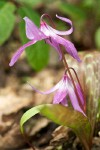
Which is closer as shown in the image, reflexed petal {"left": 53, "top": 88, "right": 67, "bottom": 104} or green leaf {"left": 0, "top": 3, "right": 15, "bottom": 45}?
reflexed petal {"left": 53, "top": 88, "right": 67, "bottom": 104}

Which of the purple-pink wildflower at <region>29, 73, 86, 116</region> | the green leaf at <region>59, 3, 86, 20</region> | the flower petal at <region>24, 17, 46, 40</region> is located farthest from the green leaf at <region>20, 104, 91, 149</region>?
the green leaf at <region>59, 3, 86, 20</region>

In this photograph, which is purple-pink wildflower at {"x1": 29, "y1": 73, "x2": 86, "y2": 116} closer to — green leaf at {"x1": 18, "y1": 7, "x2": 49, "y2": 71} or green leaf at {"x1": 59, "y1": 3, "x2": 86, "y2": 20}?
green leaf at {"x1": 18, "y1": 7, "x2": 49, "y2": 71}

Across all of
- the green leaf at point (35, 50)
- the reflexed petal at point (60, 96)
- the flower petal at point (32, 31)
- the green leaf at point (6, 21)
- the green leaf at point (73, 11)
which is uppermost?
the flower petal at point (32, 31)

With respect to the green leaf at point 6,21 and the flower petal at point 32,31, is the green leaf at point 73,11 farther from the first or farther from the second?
the flower petal at point 32,31

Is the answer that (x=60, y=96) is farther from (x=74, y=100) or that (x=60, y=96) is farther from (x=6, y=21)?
(x=6, y=21)

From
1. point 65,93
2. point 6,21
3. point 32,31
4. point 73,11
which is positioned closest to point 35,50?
point 6,21

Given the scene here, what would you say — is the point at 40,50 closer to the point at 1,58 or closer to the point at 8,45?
the point at 1,58

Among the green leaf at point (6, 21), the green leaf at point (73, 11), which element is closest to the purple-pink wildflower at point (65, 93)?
the green leaf at point (6, 21)
